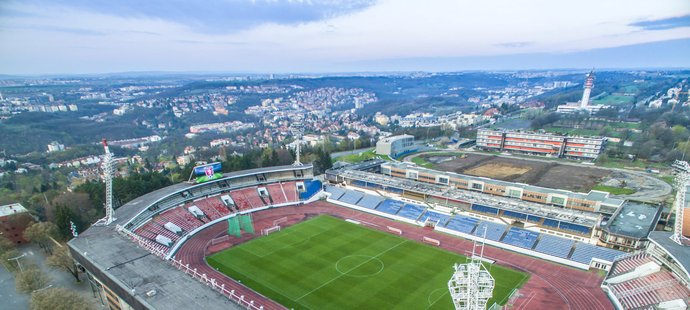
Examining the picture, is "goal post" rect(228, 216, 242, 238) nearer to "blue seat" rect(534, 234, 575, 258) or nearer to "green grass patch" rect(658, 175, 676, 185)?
"blue seat" rect(534, 234, 575, 258)

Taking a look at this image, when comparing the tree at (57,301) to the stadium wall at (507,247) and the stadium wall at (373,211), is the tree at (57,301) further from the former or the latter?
the stadium wall at (373,211)

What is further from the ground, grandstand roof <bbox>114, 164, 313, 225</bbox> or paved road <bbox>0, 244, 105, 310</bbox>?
grandstand roof <bbox>114, 164, 313, 225</bbox>

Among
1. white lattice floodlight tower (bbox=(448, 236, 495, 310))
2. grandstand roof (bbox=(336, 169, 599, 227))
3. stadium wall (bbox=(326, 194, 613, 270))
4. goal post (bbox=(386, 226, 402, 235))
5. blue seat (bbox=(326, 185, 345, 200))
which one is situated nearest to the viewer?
white lattice floodlight tower (bbox=(448, 236, 495, 310))

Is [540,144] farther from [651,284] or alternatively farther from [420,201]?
[651,284]

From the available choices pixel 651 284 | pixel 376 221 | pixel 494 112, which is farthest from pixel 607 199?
pixel 494 112

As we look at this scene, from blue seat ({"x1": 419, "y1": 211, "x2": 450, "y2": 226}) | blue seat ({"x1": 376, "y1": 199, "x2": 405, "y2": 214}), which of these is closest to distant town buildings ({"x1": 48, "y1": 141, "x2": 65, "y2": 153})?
blue seat ({"x1": 376, "y1": 199, "x2": 405, "y2": 214})

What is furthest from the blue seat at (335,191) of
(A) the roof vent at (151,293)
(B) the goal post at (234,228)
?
(A) the roof vent at (151,293)

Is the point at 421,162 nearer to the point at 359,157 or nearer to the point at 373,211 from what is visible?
the point at 359,157
